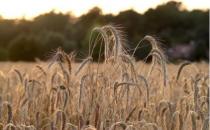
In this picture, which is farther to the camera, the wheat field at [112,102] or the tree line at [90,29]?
the tree line at [90,29]

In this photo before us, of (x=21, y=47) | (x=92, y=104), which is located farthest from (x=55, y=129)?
(x=21, y=47)

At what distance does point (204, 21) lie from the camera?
4409cm

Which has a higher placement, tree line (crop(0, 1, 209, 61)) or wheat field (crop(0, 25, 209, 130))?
tree line (crop(0, 1, 209, 61))

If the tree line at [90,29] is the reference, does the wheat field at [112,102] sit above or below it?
below

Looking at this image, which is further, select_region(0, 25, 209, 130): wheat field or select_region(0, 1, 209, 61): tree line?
select_region(0, 1, 209, 61): tree line

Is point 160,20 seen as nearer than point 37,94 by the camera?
No

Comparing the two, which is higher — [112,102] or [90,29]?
[90,29]

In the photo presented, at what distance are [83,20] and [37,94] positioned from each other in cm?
4408

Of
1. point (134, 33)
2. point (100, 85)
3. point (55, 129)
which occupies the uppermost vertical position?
point (134, 33)

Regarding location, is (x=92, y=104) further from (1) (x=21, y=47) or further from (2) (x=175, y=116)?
→ (1) (x=21, y=47)

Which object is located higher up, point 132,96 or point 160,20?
point 160,20

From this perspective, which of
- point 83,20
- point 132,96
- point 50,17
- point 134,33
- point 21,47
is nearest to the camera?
point 132,96

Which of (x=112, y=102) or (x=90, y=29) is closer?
(x=112, y=102)

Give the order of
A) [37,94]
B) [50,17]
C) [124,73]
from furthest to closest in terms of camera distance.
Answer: [50,17] → [37,94] → [124,73]
